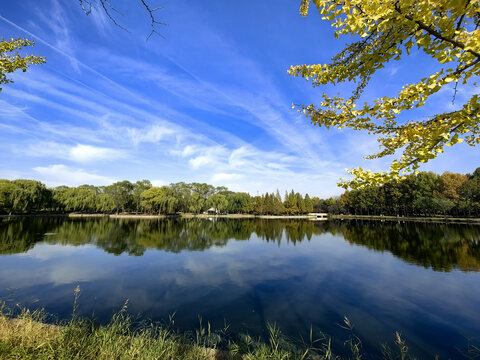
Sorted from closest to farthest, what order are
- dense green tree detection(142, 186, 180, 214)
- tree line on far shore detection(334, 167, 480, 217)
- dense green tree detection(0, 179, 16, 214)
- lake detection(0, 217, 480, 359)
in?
1. lake detection(0, 217, 480, 359)
2. dense green tree detection(0, 179, 16, 214)
3. tree line on far shore detection(334, 167, 480, 217)
4. dense green tree detection(142, 186, 180, 214)

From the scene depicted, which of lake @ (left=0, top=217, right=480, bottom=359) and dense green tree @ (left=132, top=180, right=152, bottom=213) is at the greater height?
dense green tree @ (left=132, top=180, right=152, bottom=213)

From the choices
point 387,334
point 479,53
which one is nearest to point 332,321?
point 387,334

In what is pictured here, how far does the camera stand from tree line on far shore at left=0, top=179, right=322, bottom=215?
181ft

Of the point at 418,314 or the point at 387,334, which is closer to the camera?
the point at 387,334

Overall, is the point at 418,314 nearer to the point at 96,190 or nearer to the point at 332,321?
the point at 332,321

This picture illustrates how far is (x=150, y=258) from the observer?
17.2 m

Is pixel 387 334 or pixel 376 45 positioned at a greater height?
pixel 376 45

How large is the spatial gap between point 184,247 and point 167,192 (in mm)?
60589

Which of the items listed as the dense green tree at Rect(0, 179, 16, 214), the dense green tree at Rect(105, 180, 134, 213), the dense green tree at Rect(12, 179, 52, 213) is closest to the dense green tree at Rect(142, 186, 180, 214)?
the dense green tree at Rect(105, 180, 134, 213)

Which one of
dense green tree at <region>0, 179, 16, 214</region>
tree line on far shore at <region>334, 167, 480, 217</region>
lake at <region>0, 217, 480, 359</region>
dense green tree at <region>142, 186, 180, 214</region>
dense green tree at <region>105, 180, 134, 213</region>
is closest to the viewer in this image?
lake at <region>0, 217, 480, 359</region>

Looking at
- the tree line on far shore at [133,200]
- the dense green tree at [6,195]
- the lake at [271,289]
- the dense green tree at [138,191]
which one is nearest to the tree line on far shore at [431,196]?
the tree line on far shore at [133,200]

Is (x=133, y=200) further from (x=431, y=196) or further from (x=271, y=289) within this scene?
(x=431, y=196)

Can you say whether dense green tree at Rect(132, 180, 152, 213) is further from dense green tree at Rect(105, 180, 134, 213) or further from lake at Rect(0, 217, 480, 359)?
lake at Rect(0, 217, 480, 359)

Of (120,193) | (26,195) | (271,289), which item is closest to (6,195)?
(26,195)
